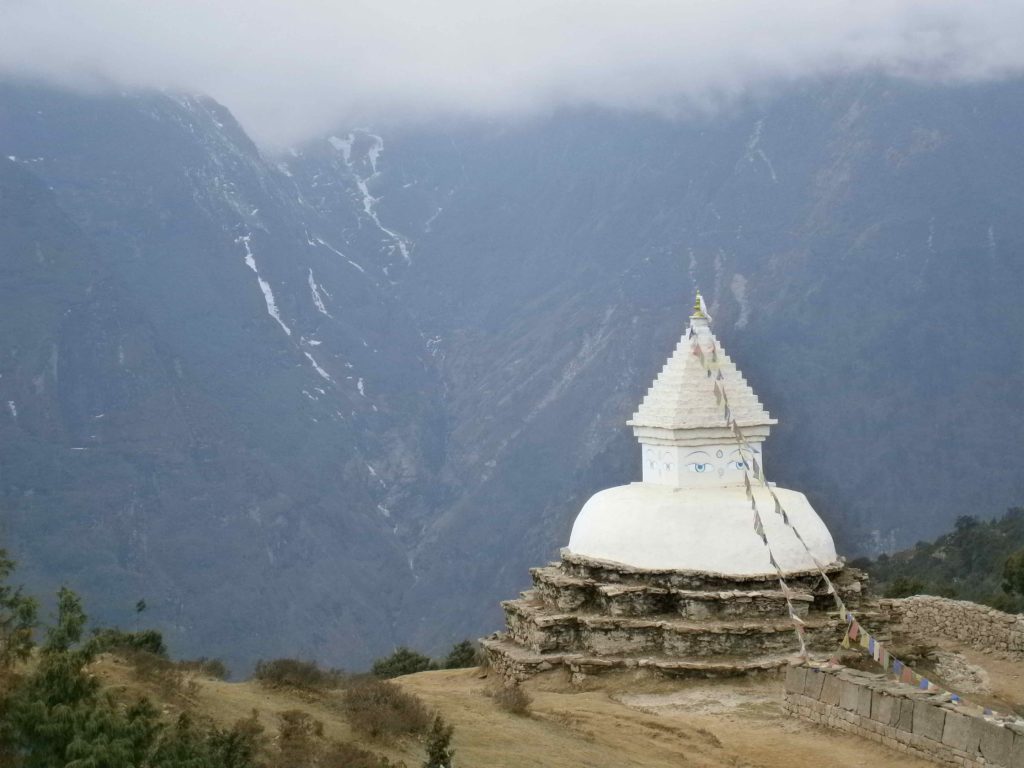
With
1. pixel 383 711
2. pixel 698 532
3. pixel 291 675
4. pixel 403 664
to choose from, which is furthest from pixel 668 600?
pixel 403 664

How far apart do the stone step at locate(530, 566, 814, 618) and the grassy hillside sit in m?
10.5

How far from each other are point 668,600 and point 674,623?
595mm

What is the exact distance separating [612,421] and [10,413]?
18.7m

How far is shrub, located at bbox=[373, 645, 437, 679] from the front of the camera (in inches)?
923

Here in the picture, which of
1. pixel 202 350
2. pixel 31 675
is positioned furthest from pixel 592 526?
pixel 202 350

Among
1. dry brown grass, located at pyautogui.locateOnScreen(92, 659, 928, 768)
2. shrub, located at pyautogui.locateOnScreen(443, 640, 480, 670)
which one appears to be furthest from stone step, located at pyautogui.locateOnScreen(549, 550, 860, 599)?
shrub, located at pyautogui.locateOnScreen(443, 640, 480, 670)

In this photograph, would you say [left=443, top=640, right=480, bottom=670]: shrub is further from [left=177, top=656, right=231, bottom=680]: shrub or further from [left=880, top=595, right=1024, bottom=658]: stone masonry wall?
[left=177, top=656, right=231, bottom=680]: shrub

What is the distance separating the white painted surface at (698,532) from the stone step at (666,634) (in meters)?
0.92

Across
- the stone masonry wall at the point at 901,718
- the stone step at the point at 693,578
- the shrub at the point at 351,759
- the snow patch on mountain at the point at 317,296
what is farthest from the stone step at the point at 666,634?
the snow patch on mountain at the point at 317,296

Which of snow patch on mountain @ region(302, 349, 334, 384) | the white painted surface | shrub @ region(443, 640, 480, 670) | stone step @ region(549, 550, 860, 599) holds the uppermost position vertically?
snow patch on mountain @ region(302, 349, 334, 384)

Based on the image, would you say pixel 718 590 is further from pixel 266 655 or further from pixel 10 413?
pixel 10 413

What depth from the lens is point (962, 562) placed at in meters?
33.7

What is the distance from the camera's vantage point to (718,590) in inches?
698

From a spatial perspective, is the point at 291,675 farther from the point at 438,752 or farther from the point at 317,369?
the point at 317,369
